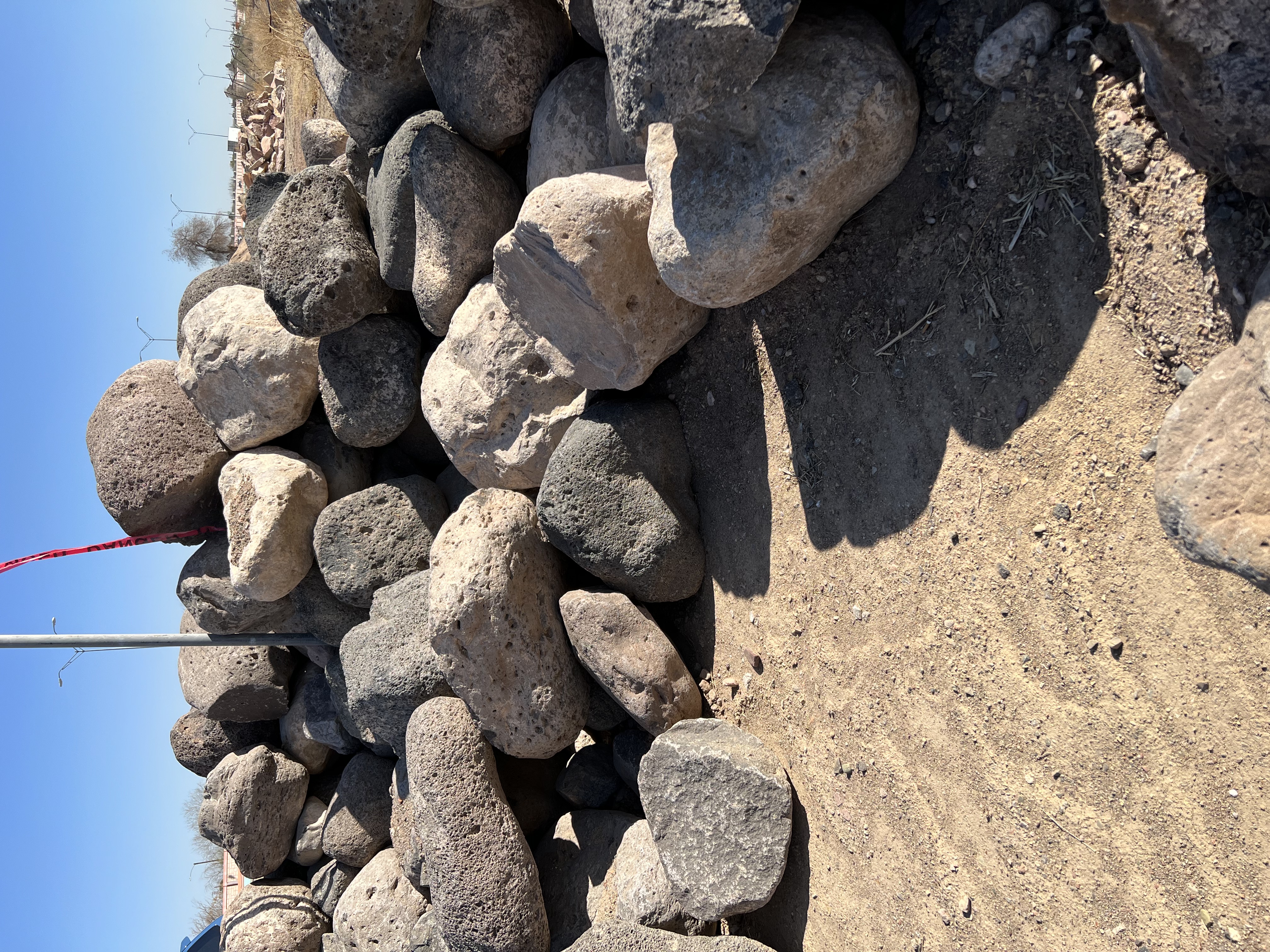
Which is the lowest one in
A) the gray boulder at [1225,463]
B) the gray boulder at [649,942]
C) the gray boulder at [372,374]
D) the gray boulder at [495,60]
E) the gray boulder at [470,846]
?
the gray boulder at [649,942]

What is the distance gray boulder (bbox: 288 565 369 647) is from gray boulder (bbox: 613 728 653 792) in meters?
1.32

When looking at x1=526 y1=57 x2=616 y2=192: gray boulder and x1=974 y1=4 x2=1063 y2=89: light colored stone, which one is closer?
x1=974 y1=4 x2=1063 y2=89: light colored stone

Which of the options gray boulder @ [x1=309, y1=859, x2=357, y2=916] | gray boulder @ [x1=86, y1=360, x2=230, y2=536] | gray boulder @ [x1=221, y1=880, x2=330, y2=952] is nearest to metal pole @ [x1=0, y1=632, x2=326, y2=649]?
gray boulder @ [x1=86, y1=360, x2=230, y2=536]

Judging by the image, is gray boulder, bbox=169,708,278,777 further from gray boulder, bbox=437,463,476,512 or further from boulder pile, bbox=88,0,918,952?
gray boulder, bbox=437,463,476,512

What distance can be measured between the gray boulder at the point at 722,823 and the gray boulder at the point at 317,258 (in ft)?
6.25

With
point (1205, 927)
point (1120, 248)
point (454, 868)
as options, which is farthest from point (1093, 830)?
point (454, 868)

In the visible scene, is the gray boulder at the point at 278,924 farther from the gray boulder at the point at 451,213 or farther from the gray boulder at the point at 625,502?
the gray boulder at the point at 451,213

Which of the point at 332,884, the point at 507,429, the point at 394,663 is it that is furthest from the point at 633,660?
the point at 332,884

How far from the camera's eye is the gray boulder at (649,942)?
2240mm

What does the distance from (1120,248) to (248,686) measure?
418cm

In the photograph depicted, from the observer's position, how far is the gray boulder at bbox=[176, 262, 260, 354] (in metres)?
3.86

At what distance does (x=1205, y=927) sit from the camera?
1578 mm

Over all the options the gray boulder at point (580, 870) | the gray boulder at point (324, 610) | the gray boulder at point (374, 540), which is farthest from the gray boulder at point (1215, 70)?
the gray boulder at point (324, 610)

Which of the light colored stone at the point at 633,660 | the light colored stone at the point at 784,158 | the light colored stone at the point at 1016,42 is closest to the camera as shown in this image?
the light colored stone at the point at 1016,42
